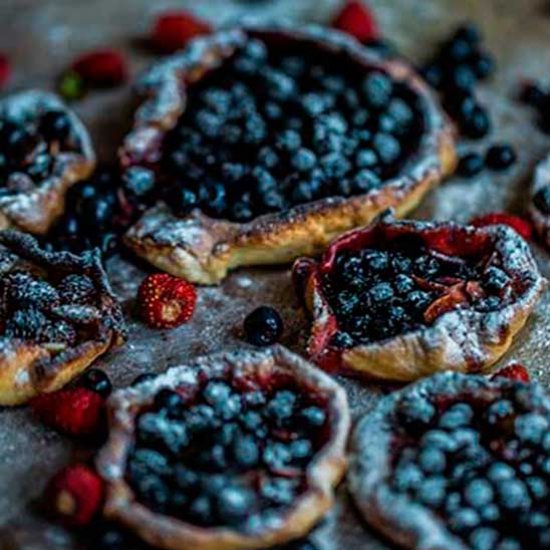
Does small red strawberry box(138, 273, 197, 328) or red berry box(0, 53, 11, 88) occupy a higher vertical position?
small red strawberry box(138, 273, 197, 328)

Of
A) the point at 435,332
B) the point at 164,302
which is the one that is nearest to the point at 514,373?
the point at 435,332

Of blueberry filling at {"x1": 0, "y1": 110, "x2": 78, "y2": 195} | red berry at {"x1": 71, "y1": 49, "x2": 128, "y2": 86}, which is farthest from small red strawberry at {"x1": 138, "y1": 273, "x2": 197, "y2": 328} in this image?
red berry at {"x1": 71, "y1": 49, "x2": 128, "y2": 86}

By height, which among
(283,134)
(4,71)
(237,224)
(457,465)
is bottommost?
(4,71)

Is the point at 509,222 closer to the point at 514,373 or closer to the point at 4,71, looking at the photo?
the point at 514,373

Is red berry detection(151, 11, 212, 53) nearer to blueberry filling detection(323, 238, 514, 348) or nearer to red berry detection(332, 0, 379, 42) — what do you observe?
red berry detection(332, 0, 379, 42)

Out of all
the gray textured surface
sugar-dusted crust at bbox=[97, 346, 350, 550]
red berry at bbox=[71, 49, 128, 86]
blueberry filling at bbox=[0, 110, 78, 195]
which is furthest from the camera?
red berry at bbox=[71, 49, 128, 86]

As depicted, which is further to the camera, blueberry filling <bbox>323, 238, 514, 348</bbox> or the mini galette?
blueberry filling <bbox>323, 238, 514, 348</bbox>

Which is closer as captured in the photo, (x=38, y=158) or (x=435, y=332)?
(x=435, y=332)
